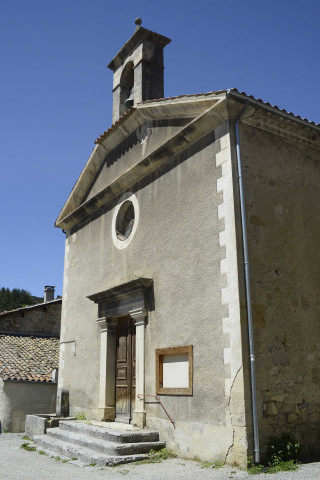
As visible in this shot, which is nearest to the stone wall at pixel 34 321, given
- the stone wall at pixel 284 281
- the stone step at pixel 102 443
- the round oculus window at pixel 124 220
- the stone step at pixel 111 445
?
the round oculus window at pixel 124 220

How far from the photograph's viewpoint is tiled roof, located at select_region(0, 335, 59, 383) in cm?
1262

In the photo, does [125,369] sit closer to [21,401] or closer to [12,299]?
[21,401]

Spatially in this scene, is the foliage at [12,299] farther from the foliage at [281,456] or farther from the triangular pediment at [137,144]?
the foliage at [281,456]

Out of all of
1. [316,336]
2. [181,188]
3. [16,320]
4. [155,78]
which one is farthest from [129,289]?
[16,320]

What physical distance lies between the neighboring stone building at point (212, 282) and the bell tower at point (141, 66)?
118cm

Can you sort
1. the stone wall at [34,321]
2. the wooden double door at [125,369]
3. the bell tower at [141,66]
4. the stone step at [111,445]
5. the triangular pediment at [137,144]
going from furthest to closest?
1. the stone wall at [34,321]
2. the bell tower at [141,66]
3. the wooden double door at [125,369]
4. the triangular pediment at [137,144]
5. the stone step at [111,445]

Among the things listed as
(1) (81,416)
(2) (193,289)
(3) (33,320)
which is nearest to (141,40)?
(2) (193,289)

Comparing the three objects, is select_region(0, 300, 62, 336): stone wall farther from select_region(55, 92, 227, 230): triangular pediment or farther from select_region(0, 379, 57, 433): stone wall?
select_region(55, 92, 227, 230): triangular pediment

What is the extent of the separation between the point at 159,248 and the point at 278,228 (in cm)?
220

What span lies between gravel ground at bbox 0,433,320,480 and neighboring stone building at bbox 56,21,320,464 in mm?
357

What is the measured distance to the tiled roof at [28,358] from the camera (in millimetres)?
12625

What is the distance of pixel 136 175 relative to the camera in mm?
9430

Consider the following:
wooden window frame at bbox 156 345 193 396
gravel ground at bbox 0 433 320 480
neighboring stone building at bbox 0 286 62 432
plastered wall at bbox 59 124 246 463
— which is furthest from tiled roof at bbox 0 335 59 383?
wooden window frame at bbox 156 345 193 396

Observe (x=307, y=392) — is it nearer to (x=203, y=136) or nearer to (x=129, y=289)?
(x=129, y=289)
